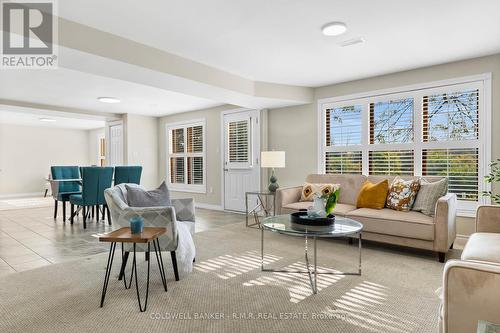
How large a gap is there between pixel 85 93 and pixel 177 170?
2889mm

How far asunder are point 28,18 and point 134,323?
2.62m

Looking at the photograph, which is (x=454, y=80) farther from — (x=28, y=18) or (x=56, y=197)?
(x=56, y=197)

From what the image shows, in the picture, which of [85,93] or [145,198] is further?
[85,93]

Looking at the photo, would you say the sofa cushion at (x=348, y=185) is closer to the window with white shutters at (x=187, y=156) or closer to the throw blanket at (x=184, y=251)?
the throw blanket at (x=184, y=251)

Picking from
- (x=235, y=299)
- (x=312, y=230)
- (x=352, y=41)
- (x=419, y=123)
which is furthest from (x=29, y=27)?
(x=419, y=123)

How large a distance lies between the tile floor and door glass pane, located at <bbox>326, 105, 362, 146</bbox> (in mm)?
2138

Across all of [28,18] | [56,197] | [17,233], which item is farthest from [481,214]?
[56,197]

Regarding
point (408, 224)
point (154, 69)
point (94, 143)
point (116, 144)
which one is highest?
point (154, 69)

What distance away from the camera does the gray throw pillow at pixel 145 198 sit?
9.52 feet

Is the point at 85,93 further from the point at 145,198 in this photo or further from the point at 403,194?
the point at 403,194

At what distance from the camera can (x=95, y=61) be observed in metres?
3.13

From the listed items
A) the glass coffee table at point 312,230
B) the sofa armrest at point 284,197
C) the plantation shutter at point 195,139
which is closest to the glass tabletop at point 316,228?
the glass coffee table at point 312,230

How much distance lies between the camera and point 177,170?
7680 mm

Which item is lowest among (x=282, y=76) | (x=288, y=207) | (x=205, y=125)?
(x=288, y=207)
